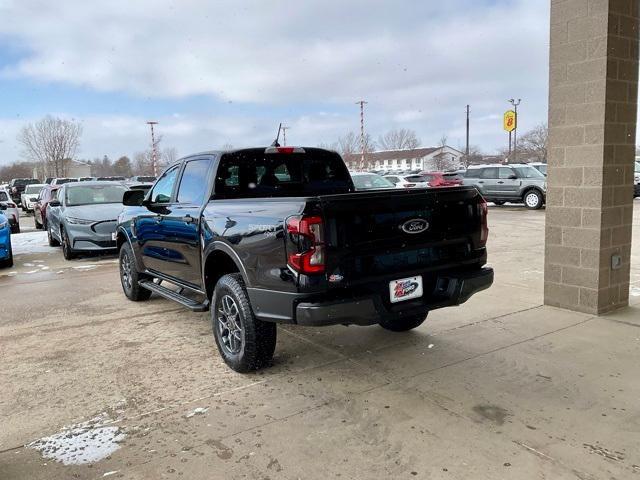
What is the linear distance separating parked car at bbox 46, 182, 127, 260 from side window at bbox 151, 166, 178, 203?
486 centimetres

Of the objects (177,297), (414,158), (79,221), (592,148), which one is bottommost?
(177,297)

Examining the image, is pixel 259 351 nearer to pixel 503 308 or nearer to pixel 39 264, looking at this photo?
pixel 503 308

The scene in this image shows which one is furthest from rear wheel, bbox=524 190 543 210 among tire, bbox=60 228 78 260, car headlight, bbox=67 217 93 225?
tire, bbox=60 228 78 260

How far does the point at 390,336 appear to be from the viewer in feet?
16.7

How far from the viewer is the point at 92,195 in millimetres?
11625

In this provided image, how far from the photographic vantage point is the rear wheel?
19781 millimetres

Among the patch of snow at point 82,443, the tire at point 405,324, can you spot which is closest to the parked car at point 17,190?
the tire at point 405,324

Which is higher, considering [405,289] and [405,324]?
[405,289]

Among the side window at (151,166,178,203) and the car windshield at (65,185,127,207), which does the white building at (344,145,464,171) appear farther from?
the side window at (151,166,178,203)

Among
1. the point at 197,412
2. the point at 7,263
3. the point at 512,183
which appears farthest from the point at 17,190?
the point at 197,412

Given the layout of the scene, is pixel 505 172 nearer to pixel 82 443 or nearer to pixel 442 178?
pixel 442 178

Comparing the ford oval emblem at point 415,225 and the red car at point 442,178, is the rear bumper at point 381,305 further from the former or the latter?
the red car at point 442,178

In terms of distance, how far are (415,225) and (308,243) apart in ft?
2.89

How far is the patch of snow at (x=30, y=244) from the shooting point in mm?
12516
